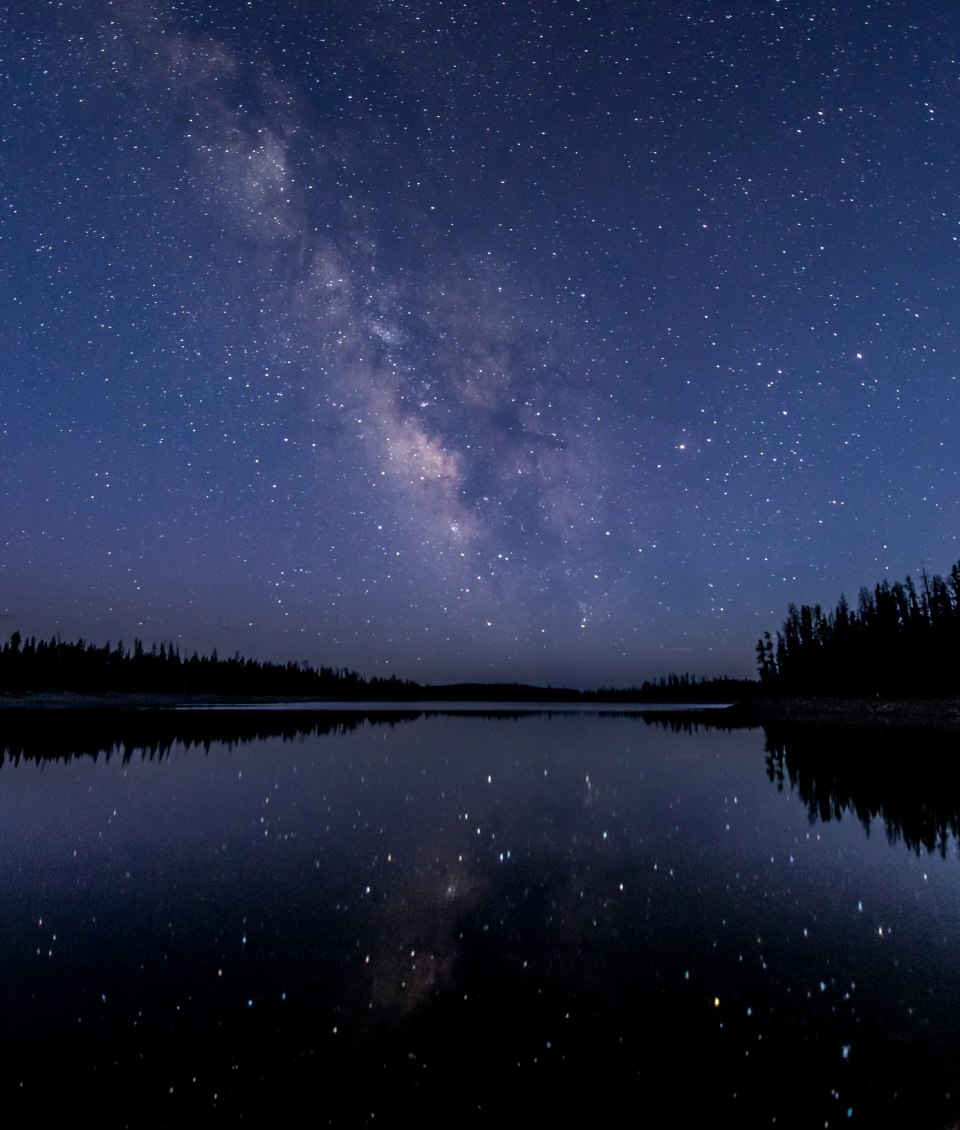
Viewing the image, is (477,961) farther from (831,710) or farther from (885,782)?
(831,710)

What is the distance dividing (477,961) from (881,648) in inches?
4235

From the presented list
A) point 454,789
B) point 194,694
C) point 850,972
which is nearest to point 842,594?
point 454,789

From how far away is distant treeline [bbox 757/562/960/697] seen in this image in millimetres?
83125

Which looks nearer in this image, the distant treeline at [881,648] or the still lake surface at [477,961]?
the still lake surface at [477,961]

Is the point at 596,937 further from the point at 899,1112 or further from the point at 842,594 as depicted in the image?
the point at 842,594

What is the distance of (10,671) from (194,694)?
47961 millimetres

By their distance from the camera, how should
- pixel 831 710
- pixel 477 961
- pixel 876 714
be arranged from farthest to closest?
pixel 831 710 < pixel 876 714 < pixel 477 961

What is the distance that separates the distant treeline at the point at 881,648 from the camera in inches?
3273

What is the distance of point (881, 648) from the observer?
3711 inches

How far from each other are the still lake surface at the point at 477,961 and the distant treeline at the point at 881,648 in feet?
257

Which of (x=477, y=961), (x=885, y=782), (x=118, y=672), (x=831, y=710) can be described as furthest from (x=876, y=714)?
(x=118, y=672)

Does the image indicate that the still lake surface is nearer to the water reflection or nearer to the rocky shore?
the water reflection

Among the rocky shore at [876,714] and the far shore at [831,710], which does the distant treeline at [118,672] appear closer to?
the far shore at [831,710]

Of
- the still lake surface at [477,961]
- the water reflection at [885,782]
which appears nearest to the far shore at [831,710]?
the water reflection at [885,782]
